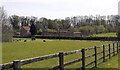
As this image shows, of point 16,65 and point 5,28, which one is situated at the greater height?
point 5,28

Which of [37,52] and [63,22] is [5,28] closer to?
[37,52]

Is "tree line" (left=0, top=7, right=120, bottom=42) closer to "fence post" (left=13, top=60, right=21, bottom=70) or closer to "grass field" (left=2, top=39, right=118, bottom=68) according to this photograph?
"grass field" (left=2, top=39, right=118, bottom=68)

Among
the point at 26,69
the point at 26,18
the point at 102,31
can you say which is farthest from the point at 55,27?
the point at 26,69

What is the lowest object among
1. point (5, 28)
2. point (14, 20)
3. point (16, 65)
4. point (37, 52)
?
point (37, 52)

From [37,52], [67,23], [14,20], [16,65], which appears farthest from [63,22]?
[16,65]

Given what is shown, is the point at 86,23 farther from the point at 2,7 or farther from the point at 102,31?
the point at 2,7

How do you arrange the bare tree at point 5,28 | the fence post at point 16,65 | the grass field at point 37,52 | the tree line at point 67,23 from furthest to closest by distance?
the tree line at point 67,23
the bare tree at point 5,28
the grass field at point 37,52
the fence post at point 16,65

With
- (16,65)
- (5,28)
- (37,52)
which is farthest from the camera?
(5,28)

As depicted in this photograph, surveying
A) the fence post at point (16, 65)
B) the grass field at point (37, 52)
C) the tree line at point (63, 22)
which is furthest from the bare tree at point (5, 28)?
the tree line at point (63, 22)

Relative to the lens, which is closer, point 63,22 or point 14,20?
point 14,20

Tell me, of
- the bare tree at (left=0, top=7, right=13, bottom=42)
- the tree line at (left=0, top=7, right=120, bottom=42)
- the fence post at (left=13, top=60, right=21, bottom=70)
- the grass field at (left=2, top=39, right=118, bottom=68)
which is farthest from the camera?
the tree line at (left=0, top=7, right=120, bottom=42)

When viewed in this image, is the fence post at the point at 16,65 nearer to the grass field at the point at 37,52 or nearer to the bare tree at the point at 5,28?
the grass field at the point at 37,52

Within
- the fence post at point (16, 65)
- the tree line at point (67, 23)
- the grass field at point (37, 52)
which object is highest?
the tree line at point (67, 23)

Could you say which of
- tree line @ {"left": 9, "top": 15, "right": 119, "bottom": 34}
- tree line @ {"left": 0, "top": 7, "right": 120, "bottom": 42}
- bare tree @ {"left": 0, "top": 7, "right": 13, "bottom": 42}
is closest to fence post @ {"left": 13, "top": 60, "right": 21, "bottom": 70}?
bare tree @ {"left": 0, "top": 7, "right": 13, "bottom": 42}
